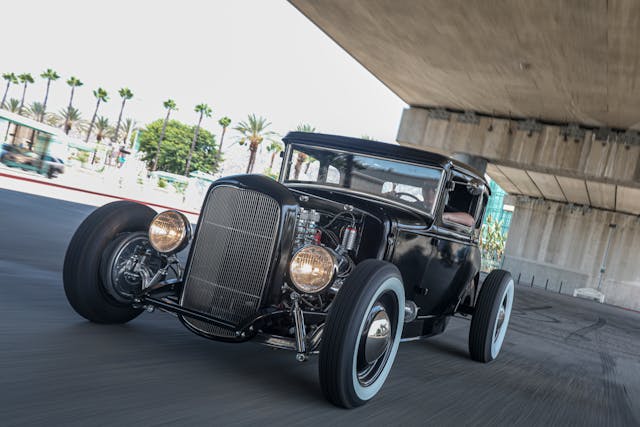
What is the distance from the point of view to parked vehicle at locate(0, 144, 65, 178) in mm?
25811

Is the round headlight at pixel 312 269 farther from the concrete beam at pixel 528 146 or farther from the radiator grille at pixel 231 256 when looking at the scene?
the concrete beam at pixel 528 146

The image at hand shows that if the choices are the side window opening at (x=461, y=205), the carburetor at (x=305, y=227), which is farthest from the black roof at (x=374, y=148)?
the carburetor at (x=305, y=227)

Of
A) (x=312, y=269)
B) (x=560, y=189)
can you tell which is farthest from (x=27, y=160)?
(x=560, y=189)

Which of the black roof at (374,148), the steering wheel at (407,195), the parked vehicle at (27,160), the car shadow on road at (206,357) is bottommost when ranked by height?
the car shadow on road at (206,357)

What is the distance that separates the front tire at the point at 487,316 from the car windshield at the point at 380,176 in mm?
1386

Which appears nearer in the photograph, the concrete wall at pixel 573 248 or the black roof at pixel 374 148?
the black roof at pixel 374 148

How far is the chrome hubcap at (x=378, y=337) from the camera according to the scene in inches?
139

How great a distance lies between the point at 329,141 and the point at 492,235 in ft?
248

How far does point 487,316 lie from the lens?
571cm

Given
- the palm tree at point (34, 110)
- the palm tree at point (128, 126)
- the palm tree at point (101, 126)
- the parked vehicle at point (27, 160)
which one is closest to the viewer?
the parked vehicle at point (27, 160)

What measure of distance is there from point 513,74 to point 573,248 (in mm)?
33516

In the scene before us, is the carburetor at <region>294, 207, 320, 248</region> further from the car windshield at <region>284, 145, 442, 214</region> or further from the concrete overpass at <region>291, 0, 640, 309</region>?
the concrete overpass at <region>291, 0, 640, 309</region>

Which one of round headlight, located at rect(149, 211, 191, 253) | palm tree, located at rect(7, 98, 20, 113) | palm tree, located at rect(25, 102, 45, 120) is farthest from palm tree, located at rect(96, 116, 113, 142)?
round headlight, located at rect(149, 211, 191, 253)

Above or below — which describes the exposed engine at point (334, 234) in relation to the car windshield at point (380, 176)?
below
